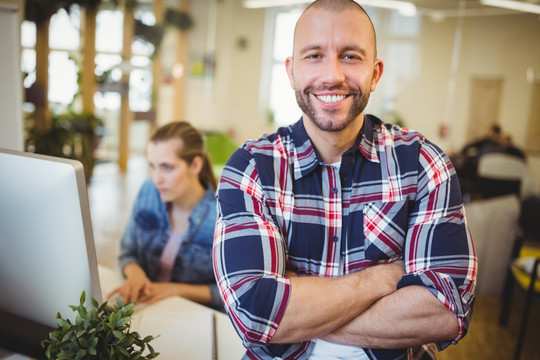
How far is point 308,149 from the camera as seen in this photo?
136 cm

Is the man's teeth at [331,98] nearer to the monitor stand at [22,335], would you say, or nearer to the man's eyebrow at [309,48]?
the man's eyebrow at [309,48]

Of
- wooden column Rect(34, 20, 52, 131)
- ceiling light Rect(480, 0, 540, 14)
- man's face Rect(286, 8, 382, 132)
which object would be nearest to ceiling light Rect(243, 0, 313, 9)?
ceiling light Rect(480, 0, 540, 14)

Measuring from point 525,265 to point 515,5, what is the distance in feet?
8.99

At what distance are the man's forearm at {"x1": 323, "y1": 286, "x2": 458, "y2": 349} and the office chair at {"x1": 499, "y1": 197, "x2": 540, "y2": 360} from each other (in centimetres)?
205

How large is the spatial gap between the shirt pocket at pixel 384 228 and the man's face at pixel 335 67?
0.25m

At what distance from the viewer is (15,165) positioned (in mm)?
987

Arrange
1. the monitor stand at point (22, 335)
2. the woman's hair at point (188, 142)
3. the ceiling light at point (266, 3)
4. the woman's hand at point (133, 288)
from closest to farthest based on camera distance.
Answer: the monitor stand at point (22, 335) < the woman's hand at point (133, 288) < the woman's hair at point (188, 142) < the ceiling light at point (266, 3)

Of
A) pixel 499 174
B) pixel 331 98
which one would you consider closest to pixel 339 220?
pixel 331 98

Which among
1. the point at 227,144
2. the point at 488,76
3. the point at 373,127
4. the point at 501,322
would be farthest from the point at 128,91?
the point at 373,127

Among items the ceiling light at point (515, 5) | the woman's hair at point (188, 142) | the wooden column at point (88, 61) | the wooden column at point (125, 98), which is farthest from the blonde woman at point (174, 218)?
the wooden column at point (125, 98)

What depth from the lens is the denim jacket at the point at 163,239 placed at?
2139mm

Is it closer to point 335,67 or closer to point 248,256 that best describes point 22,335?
point 248,256

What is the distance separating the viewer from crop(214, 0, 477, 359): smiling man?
114 cm

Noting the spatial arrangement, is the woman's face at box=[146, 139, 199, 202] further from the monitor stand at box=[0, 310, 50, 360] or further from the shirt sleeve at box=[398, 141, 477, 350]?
the shirt sleeve at box=[398, 141, 477, 350]
